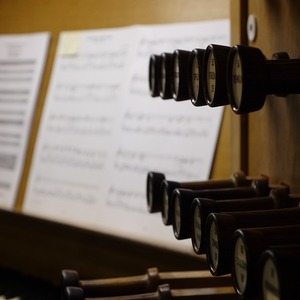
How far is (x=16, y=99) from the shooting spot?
8.29ft

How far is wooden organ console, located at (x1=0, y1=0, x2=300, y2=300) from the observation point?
65 centimetres

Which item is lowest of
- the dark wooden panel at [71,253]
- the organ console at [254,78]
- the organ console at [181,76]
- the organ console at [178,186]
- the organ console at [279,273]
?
the dark wooden panel at [71,253]

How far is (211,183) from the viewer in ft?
3.49

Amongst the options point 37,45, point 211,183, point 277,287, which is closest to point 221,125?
point 211,183

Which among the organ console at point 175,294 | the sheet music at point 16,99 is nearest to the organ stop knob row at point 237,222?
the organ console at point 175,294

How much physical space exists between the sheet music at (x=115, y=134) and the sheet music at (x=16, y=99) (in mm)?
87

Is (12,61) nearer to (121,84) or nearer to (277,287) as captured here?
(121,84)

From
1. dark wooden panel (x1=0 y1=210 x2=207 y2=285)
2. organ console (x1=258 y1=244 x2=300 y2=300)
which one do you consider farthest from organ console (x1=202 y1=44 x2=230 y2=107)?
dark wooden panel (x1=0 y1=210 x2=207 y2=285)

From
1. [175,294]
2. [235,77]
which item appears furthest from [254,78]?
[175,294]

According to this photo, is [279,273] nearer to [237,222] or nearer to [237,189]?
[237,222]

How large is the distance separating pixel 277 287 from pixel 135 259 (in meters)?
1.46

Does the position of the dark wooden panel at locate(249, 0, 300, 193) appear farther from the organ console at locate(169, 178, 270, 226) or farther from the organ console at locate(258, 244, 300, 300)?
the organ console at locate(258, 244, 300, 300)

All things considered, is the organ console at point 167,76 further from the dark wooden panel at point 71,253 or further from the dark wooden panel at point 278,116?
the dark wooden panel at point 71,253

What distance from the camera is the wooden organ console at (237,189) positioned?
0.65 m
